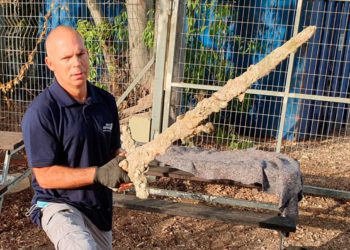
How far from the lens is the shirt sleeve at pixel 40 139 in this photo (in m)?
2.26

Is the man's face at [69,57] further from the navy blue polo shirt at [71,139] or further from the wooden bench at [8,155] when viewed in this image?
the wooden bench at [8,155]

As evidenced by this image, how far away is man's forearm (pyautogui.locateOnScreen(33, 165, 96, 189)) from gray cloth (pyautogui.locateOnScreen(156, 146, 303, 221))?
177 centimetres

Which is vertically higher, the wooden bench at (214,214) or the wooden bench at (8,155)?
the wooden bench at (8,155)

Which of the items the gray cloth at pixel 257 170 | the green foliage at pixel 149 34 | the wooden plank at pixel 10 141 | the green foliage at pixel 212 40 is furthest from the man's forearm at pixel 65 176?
the green foliage at pixel 149 34

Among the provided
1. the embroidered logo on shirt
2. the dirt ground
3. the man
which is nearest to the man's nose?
the man

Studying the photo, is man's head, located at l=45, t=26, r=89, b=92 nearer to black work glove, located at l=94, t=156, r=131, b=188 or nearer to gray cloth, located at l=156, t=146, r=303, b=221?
black work glove, located at l=94, t=156, r=131, b=188

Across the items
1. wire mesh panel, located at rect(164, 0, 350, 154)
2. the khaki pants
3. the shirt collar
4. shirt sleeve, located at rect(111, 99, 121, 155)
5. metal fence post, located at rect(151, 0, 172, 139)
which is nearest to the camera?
the khaki pants

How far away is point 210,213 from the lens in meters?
3.53

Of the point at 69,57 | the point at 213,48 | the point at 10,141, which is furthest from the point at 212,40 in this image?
the point at 69,57

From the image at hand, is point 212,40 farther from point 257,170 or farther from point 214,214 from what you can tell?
point 214,214

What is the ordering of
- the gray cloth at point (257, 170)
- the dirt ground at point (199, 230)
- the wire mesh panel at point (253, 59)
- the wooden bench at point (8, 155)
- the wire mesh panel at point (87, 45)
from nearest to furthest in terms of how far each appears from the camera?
the wooden bench at point (8, 155), the gray cloth at point (257, 170), the dirt ground at point (199, 230), the wire mesh panel at point (253, 59), the wire mesh panel at point (87, 45)

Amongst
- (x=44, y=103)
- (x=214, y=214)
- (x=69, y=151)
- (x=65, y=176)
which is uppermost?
(x=44, y=103)

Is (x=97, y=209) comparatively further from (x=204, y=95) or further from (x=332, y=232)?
(x=204, y=95)

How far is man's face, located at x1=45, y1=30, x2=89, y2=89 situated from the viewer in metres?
2.32
